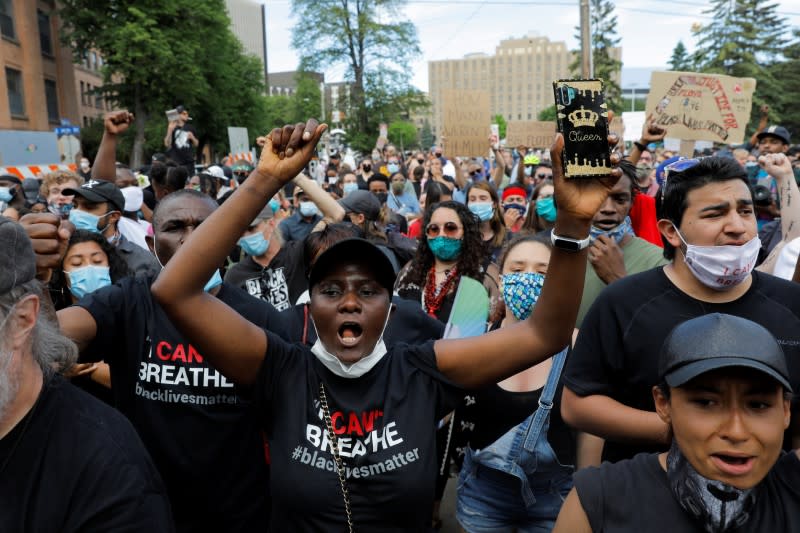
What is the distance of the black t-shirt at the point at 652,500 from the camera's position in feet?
5.24

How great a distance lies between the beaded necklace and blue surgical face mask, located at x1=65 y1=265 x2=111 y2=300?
2.02 metres

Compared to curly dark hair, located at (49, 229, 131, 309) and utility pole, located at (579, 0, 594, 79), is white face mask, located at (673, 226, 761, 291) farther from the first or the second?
utility pole, located at (579, 0, 594, 79)

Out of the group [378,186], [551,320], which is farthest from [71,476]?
[378,186]

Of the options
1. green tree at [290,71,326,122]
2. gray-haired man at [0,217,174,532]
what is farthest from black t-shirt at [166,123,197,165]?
green tree at [290,71,326,122]

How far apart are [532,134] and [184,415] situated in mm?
11308

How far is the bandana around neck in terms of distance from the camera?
158 centimetres

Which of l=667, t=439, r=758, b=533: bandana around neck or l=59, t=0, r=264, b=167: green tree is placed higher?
l=59, t=0, r=264, b=167: green tree

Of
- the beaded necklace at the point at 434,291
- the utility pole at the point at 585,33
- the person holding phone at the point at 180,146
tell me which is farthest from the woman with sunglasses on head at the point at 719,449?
the utility pole at the point at 585,33

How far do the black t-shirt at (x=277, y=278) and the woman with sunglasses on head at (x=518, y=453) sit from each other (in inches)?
76.9

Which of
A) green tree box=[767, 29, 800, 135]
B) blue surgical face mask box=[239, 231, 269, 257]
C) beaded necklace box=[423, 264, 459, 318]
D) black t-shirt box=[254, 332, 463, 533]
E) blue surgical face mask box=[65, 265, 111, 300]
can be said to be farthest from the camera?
green tree box=[767, 29, 800, 135]

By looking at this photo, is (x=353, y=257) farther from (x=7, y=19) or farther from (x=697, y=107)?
(x=7, y=19)

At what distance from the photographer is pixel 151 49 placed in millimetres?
31922

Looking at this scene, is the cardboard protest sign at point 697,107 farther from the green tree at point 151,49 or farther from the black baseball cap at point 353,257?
the green tree at point 151,49

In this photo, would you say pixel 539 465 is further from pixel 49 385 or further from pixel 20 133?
pixel 20 133
